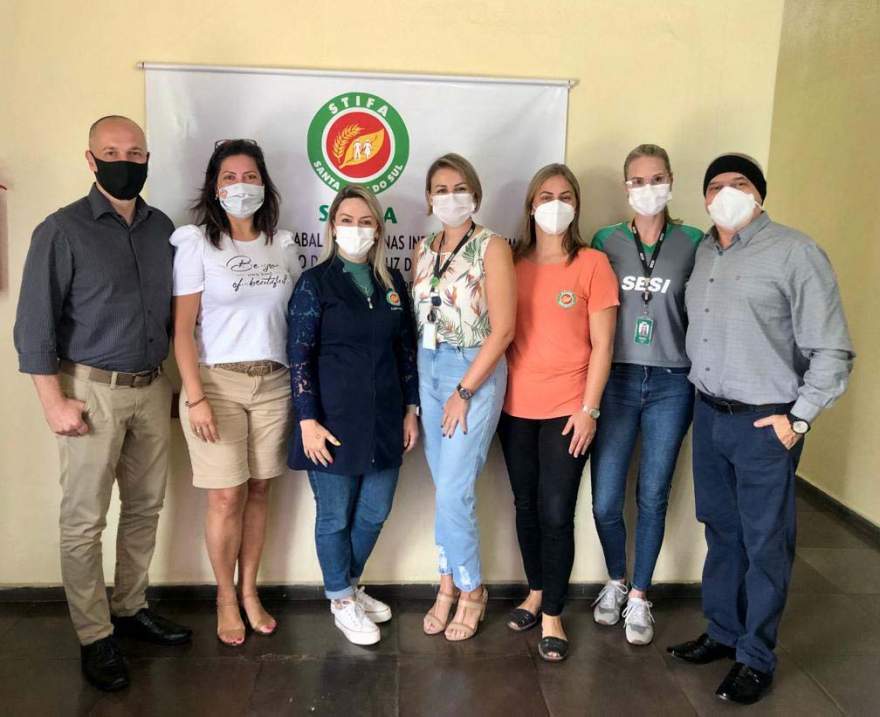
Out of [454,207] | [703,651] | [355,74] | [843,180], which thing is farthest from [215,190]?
[843,180]

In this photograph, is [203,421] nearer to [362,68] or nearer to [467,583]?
[467,583]

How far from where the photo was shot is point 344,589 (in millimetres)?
2592

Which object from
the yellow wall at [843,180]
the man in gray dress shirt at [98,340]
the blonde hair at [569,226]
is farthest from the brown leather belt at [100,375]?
the yellow wall at [843,180]

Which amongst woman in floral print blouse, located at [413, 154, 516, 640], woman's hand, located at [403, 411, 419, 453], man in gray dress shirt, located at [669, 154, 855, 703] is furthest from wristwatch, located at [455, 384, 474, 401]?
man in gray dress shirt, located at [669, 154, 855, 703]

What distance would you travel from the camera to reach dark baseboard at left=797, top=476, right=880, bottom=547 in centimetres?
378

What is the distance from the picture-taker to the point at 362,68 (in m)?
2.63

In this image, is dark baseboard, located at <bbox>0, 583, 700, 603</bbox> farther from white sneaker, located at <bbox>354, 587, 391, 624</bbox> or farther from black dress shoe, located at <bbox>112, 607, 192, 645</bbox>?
black dress shoe, located at <bbox>112, 607, 192, 645</bbox>

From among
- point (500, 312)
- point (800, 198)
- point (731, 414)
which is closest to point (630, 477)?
point (731, 414)

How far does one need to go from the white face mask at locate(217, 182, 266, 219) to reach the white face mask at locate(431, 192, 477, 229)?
611 millimetres

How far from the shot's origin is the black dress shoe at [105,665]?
2270 mm

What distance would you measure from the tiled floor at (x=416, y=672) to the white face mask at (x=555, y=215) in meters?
1.57

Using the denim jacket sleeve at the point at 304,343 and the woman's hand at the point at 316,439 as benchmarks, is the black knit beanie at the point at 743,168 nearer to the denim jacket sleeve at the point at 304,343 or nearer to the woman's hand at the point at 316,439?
the denim jacket sleeve at the point at 304,343

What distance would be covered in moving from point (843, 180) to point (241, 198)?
360cm

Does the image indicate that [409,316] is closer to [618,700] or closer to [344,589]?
[344,589]
